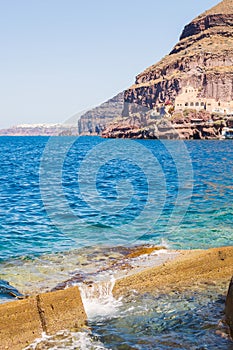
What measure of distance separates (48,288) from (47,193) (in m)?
17.5

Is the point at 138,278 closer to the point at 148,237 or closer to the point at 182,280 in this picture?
the point at 182,280

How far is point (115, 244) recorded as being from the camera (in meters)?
15.5

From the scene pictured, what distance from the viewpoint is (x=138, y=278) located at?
33.8 ft

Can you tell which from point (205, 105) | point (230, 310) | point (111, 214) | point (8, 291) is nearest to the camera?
point (230, 310)

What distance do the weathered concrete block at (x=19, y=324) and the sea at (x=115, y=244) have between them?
0.22 m

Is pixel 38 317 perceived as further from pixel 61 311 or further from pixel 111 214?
pixel 111 214

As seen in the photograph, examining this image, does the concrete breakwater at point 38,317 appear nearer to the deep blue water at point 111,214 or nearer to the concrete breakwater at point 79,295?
the concrete breakwater at point 79,295

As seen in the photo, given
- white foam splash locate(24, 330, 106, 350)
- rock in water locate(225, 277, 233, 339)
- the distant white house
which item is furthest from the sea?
the distant white house

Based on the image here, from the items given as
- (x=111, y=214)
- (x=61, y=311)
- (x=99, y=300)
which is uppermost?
(x=61, y=311)

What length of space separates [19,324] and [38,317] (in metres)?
0.43

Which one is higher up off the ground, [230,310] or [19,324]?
[19,324]

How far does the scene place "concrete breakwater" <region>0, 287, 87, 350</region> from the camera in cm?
765

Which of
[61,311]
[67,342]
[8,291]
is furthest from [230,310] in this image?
[8,291]

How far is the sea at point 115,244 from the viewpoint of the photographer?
8102 mm
